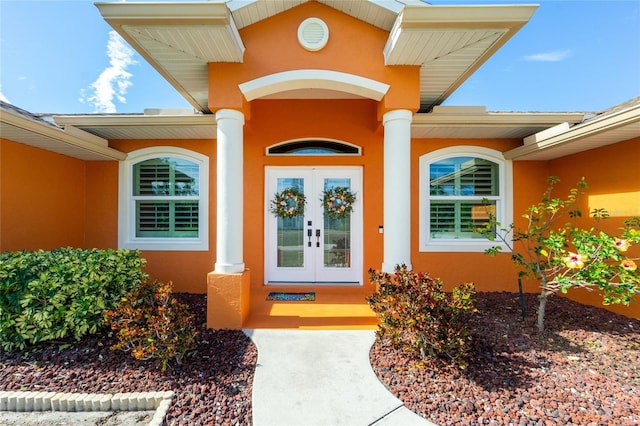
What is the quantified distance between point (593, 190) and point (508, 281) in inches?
86.5

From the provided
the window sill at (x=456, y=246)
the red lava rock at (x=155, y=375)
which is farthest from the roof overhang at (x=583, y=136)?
the red lava rock at (x=155, y=375)

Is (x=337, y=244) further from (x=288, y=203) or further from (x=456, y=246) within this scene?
(x=456, y=246)

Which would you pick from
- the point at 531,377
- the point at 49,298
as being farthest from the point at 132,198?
the point at 531,377

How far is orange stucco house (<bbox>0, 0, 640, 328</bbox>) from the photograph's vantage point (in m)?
3.79

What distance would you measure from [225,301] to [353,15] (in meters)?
4.58

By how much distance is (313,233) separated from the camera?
18.9 ft

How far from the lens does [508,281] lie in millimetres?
5598

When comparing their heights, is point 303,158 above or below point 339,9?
below

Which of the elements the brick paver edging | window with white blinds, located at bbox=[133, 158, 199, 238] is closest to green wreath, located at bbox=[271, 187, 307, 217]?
window with white blinds, located at bbox=[133, 158, 199, 238]

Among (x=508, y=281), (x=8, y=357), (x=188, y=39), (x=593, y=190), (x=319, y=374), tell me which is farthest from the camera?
(x=508, y=281)

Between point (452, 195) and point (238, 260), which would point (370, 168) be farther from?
point (238, 260)

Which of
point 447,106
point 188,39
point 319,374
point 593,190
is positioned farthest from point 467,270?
point 188,39

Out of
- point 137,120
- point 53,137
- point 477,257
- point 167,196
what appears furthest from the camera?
point 167,196

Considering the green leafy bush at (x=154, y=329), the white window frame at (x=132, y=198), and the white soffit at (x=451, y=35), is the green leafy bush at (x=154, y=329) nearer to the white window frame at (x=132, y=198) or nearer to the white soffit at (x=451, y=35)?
the white window frame at (x=132, y=198)
